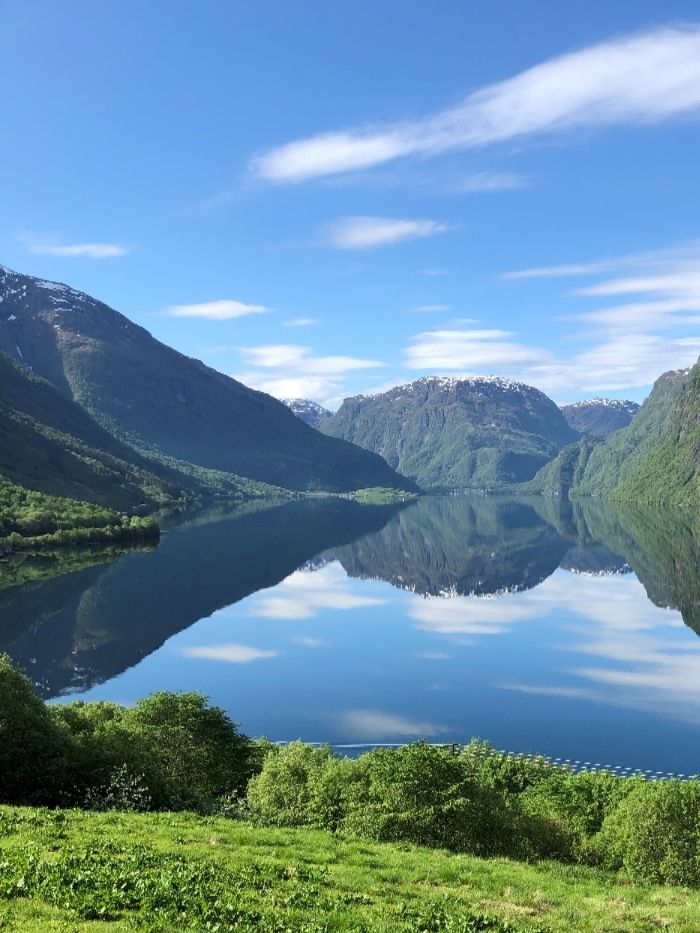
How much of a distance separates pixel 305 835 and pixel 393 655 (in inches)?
3551

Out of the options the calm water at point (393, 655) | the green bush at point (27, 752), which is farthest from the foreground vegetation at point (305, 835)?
the calm water at point (393, 655)

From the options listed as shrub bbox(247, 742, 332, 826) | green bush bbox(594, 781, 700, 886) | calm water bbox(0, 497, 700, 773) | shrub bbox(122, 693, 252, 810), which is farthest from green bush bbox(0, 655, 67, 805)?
calm water bbox(0, 497, 700, 773)

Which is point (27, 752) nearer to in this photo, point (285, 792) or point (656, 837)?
point (285, 792)

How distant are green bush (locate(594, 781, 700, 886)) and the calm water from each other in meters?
33.5

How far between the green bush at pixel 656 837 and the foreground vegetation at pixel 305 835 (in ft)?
0.32

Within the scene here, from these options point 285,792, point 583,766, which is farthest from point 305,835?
point 583,766

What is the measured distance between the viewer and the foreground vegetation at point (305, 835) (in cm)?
2200

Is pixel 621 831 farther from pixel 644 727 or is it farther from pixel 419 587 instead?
pixel 419 587

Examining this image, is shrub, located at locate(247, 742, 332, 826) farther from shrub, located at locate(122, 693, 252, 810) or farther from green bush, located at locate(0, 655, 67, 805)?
green bush, located at locate(0, 655, 67, 805)

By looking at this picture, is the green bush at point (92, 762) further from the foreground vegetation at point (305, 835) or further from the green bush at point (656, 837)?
the green bush at point (656, 837)

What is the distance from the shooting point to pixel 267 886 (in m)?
24.3

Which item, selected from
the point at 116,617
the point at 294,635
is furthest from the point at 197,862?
the point at 116,617

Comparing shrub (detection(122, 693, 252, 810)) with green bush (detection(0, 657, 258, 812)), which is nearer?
green bush (detection(0, 657, 258, 812))

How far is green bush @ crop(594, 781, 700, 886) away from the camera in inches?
1528
